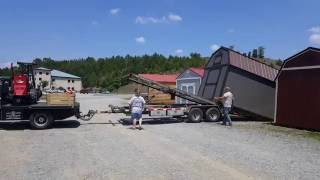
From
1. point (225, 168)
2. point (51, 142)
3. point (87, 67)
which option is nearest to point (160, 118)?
point (51, 142)

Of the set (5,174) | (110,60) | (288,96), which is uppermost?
(110,60)

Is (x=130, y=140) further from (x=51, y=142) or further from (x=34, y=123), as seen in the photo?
(x=34, y=123)

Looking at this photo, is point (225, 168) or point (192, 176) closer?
point (192, 176)

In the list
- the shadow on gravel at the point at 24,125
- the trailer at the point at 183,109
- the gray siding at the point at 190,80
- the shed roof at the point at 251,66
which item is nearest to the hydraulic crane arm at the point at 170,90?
the trailer at the point at 183,109

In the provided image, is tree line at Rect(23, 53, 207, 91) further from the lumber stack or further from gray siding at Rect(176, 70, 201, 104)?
the lumber stack

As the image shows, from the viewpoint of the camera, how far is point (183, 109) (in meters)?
22.3

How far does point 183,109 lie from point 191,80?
14.5 m

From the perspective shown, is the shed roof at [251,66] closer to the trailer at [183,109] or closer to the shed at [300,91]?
the shed at [300,91]

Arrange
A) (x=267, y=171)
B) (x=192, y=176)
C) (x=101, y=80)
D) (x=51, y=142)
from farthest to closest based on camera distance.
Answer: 1. (x=101, y=80)
2. (x=51, y=142)
3. (x=267, y=171)
4. (x=192, y=176)

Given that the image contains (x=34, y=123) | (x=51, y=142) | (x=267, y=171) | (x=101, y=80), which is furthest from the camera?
(x=101, y=80)

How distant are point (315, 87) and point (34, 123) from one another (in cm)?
1155

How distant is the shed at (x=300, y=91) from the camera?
18828mm

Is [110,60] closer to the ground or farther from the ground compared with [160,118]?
farther from the ground

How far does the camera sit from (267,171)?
9.80 metres
